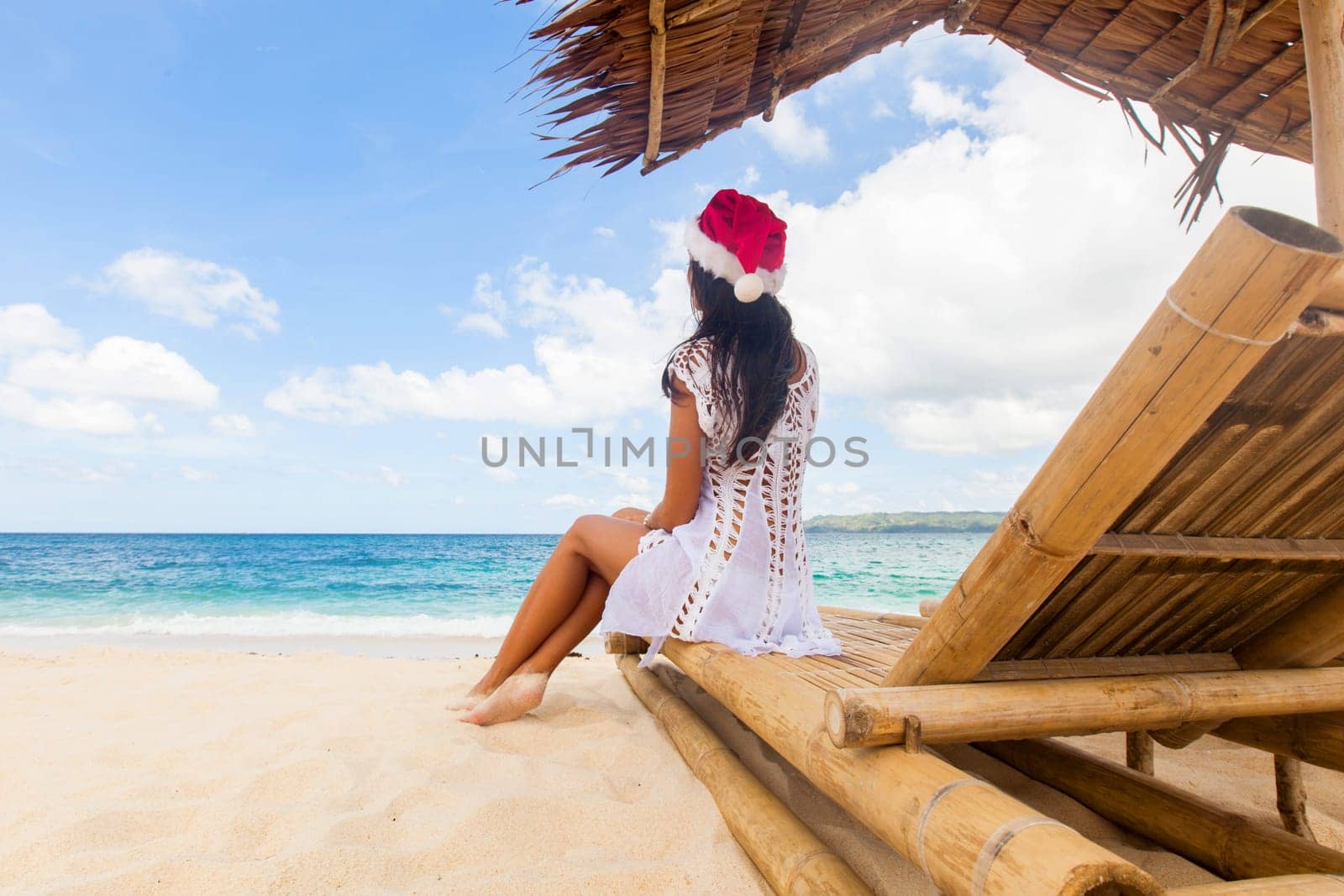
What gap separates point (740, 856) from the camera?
5.48 feet

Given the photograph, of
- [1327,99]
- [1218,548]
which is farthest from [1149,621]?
[1327,99]

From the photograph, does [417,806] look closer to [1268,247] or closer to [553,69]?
[1268,247]

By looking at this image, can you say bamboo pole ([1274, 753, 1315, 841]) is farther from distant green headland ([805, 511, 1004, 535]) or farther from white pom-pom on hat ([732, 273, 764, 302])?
distant green headland ([805, 511, 1004, 535])

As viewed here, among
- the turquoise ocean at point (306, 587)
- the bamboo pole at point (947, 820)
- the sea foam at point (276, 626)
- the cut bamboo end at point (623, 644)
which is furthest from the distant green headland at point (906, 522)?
the bamboo pole at point (947, 820)

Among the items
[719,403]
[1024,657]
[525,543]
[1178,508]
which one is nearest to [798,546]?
[719,403]

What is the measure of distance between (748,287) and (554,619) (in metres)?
1.41

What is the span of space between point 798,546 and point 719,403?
60 centimetres

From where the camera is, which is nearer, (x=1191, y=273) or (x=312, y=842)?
(x=1191, y=273)

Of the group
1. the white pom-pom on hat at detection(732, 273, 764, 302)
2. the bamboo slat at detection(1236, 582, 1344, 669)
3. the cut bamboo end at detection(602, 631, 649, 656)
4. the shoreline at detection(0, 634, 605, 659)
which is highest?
the white pom-pom on hat at detection(732, 273, 764, 302)

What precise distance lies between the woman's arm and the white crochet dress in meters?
0.04

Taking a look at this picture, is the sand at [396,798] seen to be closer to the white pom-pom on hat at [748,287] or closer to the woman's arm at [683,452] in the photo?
the woman's arm at [683,452]

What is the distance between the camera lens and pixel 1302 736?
1827mm

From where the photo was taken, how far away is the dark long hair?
2.30 m

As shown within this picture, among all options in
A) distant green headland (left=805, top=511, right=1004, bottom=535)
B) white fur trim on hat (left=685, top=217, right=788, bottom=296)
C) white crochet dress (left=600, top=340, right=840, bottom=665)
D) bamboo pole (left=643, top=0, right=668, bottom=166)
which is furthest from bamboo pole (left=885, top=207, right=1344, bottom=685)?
distant green headland (left=805, top=511, right=1004, bottom=535)
